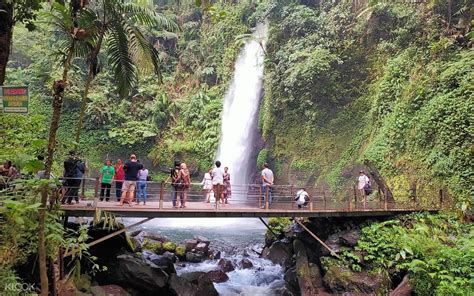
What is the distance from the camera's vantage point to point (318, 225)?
40.2ft

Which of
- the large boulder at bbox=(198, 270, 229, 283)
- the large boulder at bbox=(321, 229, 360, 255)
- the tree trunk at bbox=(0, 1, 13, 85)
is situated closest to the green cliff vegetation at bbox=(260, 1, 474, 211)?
the large boulder at bbox=(321, 229, 360, 255)

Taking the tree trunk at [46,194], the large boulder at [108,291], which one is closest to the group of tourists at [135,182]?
the large boulder at [108,291]

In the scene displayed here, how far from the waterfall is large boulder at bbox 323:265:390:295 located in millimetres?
13383

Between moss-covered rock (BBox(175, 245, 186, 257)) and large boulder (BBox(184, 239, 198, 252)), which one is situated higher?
large boulder (BBox(184, 239, 198, 252))

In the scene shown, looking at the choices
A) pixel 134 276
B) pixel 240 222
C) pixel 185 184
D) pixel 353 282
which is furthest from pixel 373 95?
pixel 134 276

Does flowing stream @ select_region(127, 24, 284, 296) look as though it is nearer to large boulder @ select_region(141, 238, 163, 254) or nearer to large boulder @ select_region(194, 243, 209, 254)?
large boulder @ select_region(194, 243, 209, 254)

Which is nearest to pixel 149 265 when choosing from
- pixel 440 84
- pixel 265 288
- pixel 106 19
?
pixel 265 288

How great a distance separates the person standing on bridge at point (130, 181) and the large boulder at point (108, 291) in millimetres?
2019

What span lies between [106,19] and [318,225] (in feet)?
28.8

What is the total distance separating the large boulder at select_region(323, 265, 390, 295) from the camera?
9.13 meters

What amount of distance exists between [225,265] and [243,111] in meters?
13.3

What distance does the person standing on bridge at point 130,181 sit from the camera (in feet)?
31.2

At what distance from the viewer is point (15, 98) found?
15.7ft

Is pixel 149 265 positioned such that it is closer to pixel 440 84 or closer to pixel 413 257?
pixel 413 257
